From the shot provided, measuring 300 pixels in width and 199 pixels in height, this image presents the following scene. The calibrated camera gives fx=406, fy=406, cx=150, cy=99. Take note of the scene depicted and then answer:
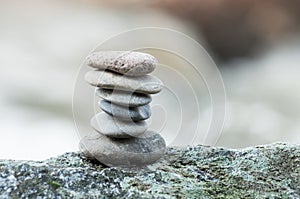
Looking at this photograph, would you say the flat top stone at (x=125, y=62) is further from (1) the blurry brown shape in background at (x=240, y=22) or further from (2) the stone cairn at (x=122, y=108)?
(1) the blurry brown shape in background at (x=240, y=22)

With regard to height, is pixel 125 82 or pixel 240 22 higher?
pixel 240 22

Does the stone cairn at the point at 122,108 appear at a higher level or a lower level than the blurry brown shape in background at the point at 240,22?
lower

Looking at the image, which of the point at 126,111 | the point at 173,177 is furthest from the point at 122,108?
the point at 173,177

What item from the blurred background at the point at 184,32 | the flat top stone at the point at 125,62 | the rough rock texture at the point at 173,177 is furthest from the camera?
the blurred background at the point at 184,32

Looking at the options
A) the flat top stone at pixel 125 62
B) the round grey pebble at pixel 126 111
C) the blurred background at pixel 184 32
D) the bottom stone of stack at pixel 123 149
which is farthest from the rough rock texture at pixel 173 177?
the blurred background at pixel 184 32

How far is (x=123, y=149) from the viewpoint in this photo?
1.29 metres

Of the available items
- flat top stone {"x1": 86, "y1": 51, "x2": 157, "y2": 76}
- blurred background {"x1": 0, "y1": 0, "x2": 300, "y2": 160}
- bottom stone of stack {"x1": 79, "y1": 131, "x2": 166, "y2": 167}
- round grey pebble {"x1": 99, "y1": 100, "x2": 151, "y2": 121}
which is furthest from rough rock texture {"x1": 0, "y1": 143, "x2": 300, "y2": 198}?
blurred background {"x1": 0, "y1": 0, "x2": 300, "y2": 160}

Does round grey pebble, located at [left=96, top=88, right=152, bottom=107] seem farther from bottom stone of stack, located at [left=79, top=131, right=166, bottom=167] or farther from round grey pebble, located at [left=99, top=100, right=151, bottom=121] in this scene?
bottom stone of stack, located at [left=79, top=131, right=166, bottom=167]

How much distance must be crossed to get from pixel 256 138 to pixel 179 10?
43.9 inches

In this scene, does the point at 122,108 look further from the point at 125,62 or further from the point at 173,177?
the point at 173,177

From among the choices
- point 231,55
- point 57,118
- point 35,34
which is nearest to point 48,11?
point 35,34

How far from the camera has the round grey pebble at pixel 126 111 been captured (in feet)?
4.26

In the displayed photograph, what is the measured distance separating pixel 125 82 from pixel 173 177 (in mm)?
326

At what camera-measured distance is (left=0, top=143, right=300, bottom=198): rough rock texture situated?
3.65 feet
